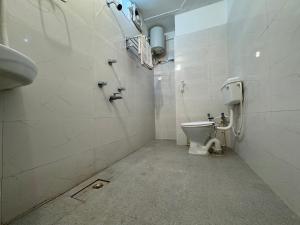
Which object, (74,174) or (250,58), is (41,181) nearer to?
(74,174)

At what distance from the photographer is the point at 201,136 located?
5.97 ft

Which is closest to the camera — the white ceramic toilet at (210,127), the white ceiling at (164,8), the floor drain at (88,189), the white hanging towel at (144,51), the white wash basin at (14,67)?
the white wash basin at (14,67)

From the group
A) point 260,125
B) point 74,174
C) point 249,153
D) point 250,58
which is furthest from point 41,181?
point 250,58

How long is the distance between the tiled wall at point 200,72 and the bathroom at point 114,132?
0.58m

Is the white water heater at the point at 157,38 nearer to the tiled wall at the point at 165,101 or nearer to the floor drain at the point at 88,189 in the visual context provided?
the tiled wall at the point at 165,101

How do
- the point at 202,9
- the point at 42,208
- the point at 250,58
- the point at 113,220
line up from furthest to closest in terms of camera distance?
the point at 202,9, the point at 250,58, the point at 42,208, the point at 113,220

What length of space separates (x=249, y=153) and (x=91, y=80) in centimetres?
164

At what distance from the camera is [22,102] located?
792 mm

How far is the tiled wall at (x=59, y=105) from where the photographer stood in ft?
2.51

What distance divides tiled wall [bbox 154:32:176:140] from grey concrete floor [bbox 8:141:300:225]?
163 cm

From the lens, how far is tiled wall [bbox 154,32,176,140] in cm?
293

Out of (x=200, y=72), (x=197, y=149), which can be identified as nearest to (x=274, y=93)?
(x=197, y=149)

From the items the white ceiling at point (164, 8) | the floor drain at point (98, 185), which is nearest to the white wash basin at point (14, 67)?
the floor drain at point (98, 185)

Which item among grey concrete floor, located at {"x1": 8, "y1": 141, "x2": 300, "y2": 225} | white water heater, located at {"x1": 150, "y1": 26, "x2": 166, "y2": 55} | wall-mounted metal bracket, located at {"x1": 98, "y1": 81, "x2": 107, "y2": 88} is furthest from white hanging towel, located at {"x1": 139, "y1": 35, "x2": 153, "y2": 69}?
grey concrete floor, located at {"x1": 8, "y1": 141, "x2": 300, "y2": 225}
